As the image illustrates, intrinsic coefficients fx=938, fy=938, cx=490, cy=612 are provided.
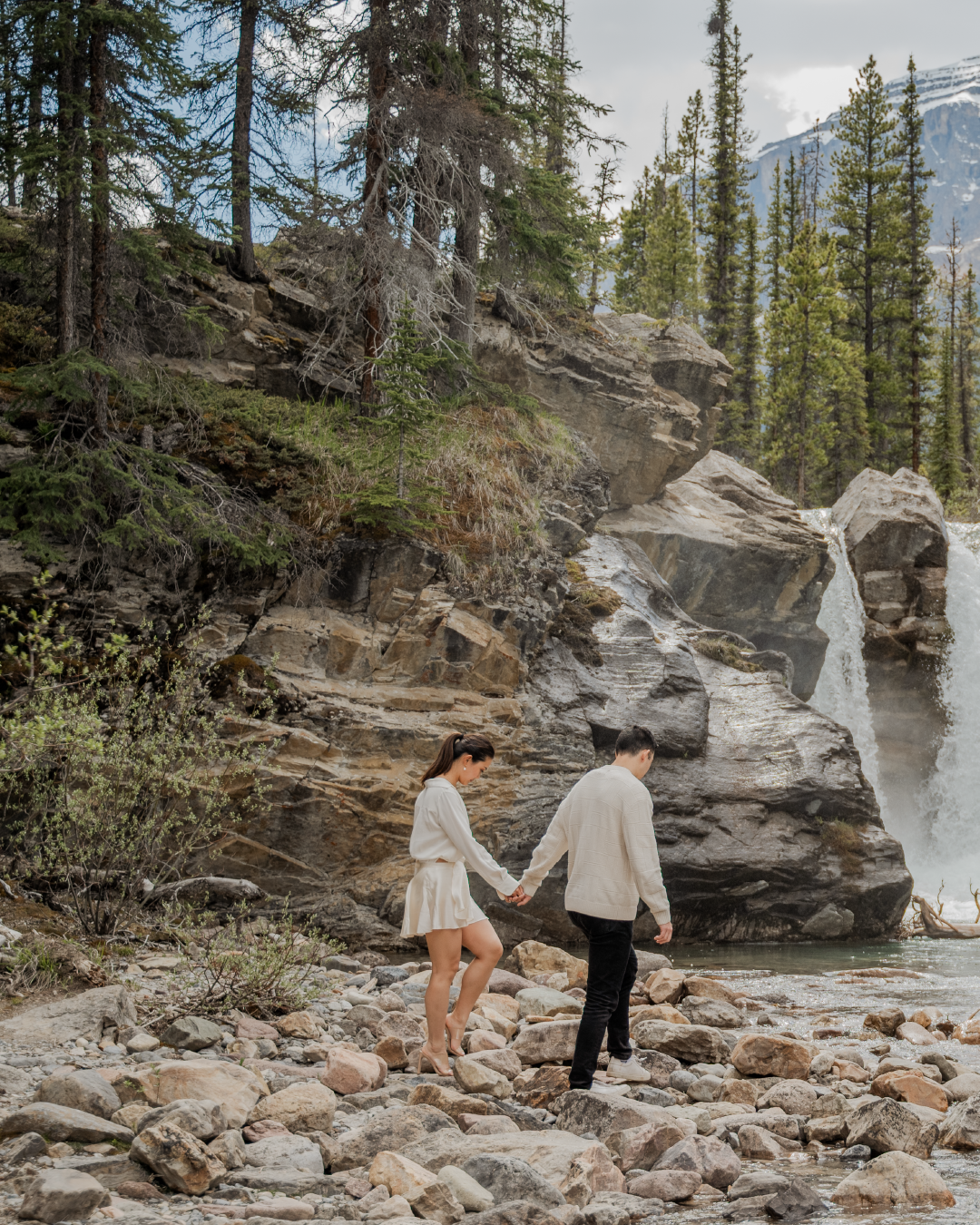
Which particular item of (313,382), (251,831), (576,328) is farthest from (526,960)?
(576,328)

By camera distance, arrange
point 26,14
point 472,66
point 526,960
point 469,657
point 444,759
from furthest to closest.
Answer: point 472,66 < point 469,657 < point 26,14 < point 526,960 < point 444,759

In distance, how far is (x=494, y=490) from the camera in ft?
46.5

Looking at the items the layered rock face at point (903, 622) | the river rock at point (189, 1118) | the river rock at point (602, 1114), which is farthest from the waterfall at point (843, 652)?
the river rock at point (189, 1118)

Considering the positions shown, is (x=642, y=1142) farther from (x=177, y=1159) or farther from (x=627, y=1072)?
(x=177, y=1159)

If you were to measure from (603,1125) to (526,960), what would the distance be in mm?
5049

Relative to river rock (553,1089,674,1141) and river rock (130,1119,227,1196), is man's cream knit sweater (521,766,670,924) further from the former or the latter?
river rock (130,1119,227,1196)

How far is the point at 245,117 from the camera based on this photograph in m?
16.2

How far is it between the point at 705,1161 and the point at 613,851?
155cm

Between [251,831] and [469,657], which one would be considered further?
[469,657]

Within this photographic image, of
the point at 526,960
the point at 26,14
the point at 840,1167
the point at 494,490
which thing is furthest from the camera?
the point at 494,490

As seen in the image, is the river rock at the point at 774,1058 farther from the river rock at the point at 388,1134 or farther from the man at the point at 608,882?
the river rock at the point at 388,1134

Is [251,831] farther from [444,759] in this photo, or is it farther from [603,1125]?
[603,1125]

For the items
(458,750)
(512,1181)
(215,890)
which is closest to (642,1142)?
(512,1181)

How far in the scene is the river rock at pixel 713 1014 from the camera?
744 centimetres
